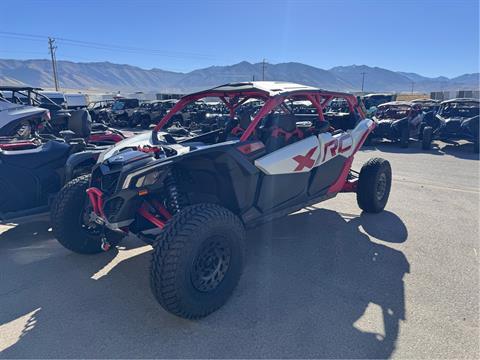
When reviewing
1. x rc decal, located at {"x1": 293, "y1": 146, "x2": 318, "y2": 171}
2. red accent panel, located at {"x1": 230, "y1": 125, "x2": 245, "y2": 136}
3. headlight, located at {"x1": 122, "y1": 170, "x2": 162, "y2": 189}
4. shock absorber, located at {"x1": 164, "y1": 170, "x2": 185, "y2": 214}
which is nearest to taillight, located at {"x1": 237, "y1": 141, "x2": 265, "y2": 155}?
x rc decal, located at {"x1": 293, "y1": 146, "x2": 318, "y2": 171}

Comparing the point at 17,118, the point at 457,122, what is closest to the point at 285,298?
the point at 17,118

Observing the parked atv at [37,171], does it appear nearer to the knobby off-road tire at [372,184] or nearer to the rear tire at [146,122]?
the knobby off-road tire at [372,184]

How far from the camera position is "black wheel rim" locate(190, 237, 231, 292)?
9.20 ft

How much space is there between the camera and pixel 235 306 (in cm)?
307

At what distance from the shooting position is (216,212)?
2.88 metres

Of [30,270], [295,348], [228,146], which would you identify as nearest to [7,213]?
[30,270]

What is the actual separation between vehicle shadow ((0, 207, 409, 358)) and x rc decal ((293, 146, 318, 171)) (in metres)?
0.93

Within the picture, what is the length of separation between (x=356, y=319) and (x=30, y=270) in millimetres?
3108

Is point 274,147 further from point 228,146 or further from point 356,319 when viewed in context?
point 356,319

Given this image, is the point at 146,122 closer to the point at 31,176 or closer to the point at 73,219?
the point at 31,176

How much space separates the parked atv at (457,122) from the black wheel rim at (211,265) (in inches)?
429

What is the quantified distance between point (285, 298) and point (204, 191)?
133cm

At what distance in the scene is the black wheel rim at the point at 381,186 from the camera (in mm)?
5309

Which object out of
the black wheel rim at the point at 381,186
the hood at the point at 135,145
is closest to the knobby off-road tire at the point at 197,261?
the hood at the point at 135,145
